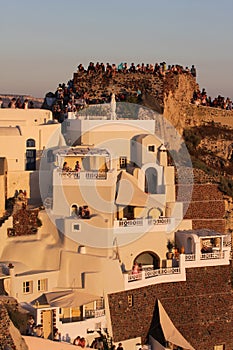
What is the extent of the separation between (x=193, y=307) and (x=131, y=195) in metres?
4.77

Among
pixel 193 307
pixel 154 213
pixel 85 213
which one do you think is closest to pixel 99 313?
pixel 85 213

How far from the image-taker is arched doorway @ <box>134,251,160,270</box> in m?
38.1

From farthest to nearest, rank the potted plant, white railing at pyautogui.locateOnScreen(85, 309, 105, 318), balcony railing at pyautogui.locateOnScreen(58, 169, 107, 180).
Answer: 1. the potted plant
2. balcony railing at pyautogui.locateOnScreen(58, 169, 107, 180)
3. white railing at pyautogui.locateOnScreen(85, 309, 105, 318)

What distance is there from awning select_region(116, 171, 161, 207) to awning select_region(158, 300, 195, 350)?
4000 millimetres

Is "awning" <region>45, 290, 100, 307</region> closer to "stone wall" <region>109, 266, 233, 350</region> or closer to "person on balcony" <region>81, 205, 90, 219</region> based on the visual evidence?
"stone wall" <region>109, 266, 233, 350</region>

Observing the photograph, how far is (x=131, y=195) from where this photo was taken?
38938 millimetres

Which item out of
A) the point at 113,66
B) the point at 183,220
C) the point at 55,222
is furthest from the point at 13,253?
the point at 113,66

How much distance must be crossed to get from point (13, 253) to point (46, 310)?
447 cm

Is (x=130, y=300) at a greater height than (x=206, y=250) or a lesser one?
lesser

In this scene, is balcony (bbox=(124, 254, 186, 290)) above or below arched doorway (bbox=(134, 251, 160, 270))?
below

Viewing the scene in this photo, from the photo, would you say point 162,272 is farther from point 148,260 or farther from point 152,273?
point 148,260

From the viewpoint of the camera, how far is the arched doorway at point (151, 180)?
1631 inches

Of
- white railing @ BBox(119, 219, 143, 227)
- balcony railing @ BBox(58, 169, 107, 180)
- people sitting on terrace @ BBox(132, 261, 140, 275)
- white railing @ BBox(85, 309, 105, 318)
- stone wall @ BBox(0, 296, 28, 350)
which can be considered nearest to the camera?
stone wall @ BBox(0, 296, 28, 350)

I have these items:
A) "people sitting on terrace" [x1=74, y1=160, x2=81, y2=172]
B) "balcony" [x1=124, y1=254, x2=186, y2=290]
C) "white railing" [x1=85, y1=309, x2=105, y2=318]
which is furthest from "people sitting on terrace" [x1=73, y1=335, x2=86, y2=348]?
"people sitting on terrace" [x1=74, y1=160, x2=81, y2=172]
